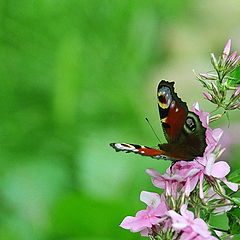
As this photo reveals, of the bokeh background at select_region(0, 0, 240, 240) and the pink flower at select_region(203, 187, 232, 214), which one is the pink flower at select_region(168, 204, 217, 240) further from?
the bokeh background at select_region(0, 0, 240, 240)

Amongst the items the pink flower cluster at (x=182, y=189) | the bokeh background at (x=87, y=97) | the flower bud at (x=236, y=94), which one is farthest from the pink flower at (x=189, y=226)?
the bokeh background at (x=87, y=97)

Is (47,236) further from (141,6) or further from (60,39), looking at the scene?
(141,6)

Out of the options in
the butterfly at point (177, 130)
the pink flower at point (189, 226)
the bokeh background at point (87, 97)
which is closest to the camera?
the pink flower at point (189, 226)

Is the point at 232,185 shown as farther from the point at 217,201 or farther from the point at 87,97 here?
the point at 87,97

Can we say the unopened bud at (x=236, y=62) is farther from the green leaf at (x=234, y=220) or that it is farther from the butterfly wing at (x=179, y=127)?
the green leaf at (x=234, y=220)

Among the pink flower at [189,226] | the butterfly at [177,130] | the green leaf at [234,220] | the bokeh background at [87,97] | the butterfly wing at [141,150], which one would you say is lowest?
the pink flower at [189,226]

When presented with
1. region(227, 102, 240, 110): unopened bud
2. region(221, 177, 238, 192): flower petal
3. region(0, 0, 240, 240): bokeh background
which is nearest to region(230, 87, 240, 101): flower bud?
region(227, 102, 240, 110): unopened bud

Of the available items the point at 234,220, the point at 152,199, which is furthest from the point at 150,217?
the point at 234,220
